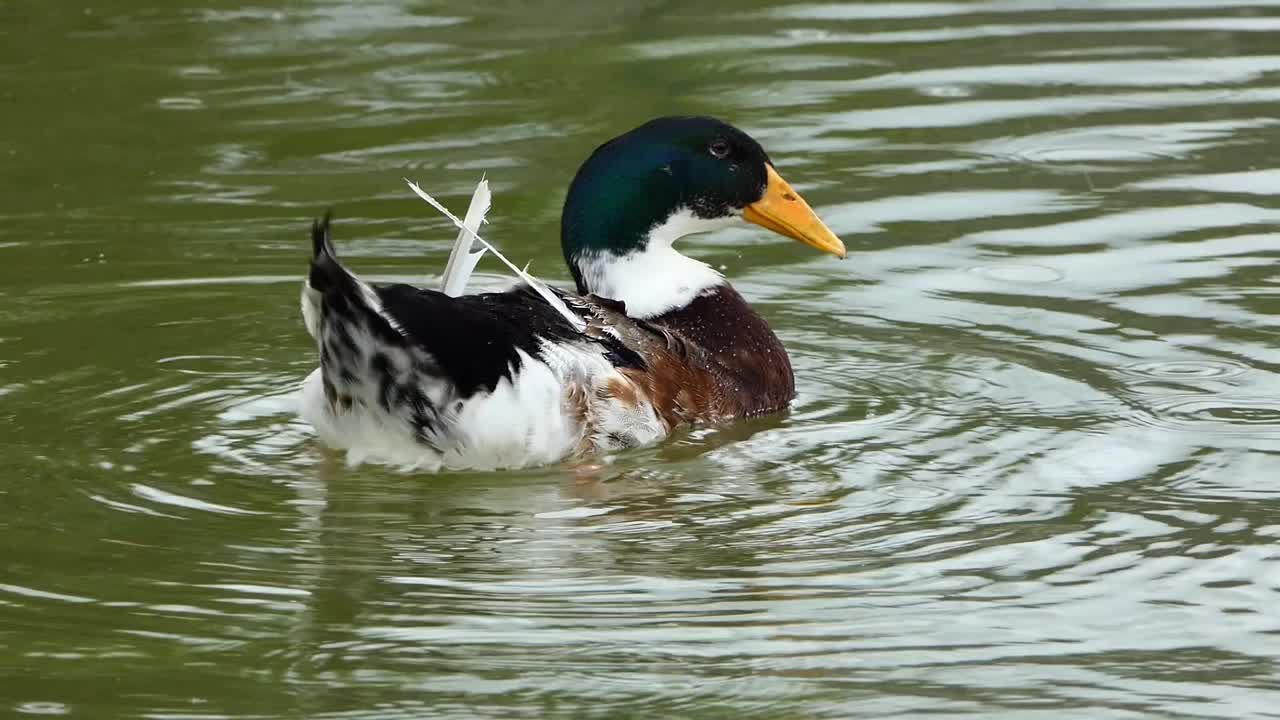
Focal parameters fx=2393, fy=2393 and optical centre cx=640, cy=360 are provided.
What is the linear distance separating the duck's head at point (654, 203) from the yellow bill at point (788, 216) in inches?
1.6

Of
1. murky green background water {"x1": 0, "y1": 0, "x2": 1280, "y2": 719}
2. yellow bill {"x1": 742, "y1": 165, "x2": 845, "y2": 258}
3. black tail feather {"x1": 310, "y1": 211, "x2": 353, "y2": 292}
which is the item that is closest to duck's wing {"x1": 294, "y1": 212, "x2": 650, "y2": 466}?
black tail feather {"x1": 310, "y1": 211, "x2": 353, "y2": 292}

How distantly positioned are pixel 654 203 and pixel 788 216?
53 cm

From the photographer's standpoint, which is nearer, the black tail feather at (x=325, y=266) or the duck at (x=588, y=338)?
the black tail feather at (x=325, y=266)

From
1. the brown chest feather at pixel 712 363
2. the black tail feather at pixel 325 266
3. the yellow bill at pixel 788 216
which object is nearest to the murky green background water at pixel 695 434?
the brown chest feather at pixel 712 363

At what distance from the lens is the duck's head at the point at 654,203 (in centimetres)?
768

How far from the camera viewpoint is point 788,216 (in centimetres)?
804

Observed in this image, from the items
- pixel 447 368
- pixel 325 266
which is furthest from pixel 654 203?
pixel 325 266

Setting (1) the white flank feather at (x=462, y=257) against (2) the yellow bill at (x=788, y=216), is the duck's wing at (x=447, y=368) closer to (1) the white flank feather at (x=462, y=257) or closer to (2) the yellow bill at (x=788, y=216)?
(1) the white flank feather at (x=462, y=257)

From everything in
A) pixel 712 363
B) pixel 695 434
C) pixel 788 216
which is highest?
pixel 788 216

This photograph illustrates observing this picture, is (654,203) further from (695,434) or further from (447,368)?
(447,368)

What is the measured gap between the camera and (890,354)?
8000 millimetres

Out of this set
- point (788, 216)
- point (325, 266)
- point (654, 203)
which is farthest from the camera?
point (788, 216)

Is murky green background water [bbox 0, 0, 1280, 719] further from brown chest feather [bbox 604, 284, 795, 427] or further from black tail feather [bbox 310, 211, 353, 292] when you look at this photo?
black tail feather [bbox 310, 211, 353, 292]

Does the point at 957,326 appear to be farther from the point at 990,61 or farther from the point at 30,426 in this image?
the point at 990,61
